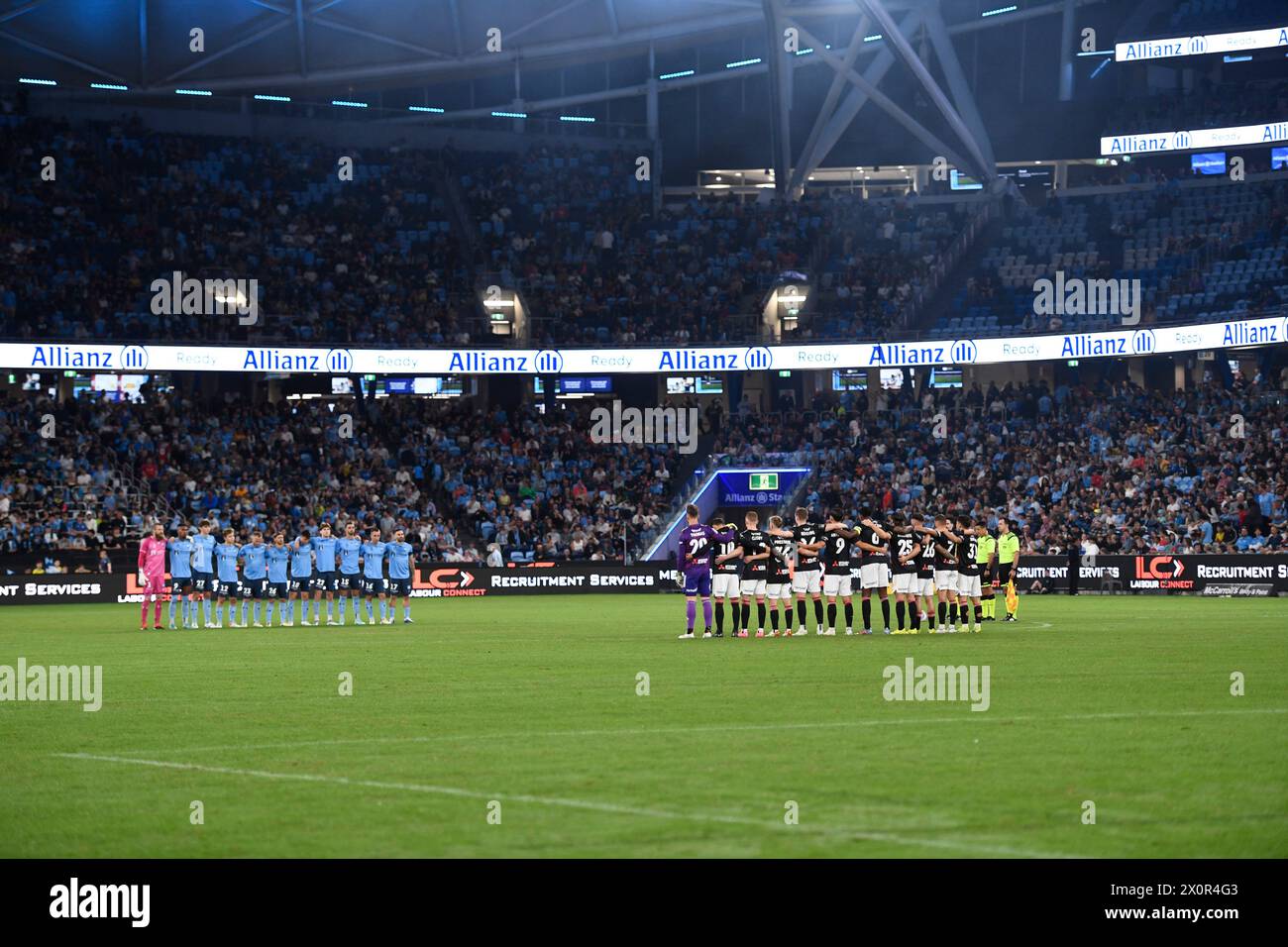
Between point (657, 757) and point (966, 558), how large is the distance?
17459 mm

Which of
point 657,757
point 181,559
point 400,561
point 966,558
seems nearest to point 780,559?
point 966,558

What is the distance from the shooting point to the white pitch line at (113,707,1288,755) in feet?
47.5

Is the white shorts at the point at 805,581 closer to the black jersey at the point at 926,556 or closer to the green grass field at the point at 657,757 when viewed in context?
the black jersey at the point at 926,556

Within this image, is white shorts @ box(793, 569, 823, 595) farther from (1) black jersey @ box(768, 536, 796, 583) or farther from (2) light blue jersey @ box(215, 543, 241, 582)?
(2) light blue jersey @ box(215, 543, 241, 582)

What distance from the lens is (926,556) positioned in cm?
2942

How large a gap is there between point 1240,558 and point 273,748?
38127 millimetres

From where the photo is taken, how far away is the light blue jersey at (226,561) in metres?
34.5

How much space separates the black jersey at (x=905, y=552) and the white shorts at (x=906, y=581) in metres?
0.08

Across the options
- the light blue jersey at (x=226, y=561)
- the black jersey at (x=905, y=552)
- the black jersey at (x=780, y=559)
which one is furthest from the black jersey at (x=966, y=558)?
the light blue jersey at (x=226, y=561)

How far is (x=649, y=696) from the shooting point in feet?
59.8

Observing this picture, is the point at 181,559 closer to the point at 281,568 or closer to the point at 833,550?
the point at 281,568
